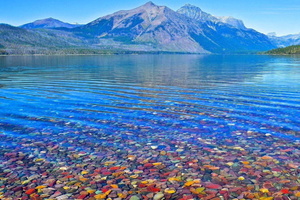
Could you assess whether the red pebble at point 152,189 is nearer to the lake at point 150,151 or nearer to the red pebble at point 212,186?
the lake at point 150,151

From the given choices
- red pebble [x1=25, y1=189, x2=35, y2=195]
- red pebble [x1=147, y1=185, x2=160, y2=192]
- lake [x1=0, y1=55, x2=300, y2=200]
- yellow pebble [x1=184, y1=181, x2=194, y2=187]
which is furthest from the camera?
yellow pebble [x1=184, y1=181, x2=194, y2=187]

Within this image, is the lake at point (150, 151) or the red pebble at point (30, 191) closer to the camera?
the red pebble at point (30, 191)

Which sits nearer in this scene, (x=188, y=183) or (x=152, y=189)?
(x=152, y=189)

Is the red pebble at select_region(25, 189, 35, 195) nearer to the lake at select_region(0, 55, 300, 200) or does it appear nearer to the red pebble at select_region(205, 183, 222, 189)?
the lake at select_region(0, 55, 300, 200)

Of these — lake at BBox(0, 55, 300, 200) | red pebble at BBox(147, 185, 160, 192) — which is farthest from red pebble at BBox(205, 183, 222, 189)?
red pebble at BBox(147, 185, 160, 192)

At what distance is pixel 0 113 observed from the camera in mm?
26828

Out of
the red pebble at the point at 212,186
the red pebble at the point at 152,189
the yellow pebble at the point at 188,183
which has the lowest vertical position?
the red pebble at the point at 152,189

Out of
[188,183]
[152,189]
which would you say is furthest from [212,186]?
[152,189]

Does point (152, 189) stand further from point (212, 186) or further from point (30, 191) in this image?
point (30, 191)

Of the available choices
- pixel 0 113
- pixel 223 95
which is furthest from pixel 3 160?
pixel 223 95

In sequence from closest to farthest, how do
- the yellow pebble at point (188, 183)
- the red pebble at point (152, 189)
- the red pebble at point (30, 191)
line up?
1. the red pebble at point (30, 191)
2. the red pebble at point (152, 189)
3. the yellow pebble at point (188, 183)

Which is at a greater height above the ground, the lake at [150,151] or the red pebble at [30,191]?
the lake at [150,151]

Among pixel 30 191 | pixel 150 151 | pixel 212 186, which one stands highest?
pixel 150 151

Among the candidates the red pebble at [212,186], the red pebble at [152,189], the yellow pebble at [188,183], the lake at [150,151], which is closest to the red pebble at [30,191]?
the lake at [150,151]
